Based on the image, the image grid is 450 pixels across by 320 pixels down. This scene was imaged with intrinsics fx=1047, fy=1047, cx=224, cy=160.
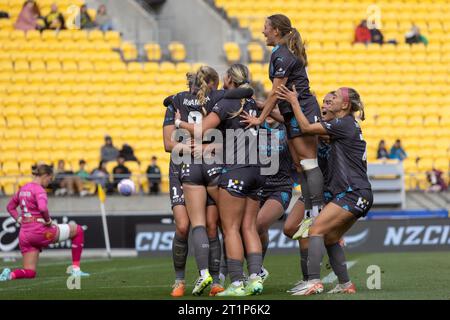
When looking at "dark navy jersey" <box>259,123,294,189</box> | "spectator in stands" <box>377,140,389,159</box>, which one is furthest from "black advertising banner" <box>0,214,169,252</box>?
"dark navy jersey" <box>259,123,294,189</box>

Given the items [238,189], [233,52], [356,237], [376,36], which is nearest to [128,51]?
[233,52]

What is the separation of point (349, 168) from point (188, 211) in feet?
5.40

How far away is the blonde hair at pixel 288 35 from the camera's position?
10383 millimetres

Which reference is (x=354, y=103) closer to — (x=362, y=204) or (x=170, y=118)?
(x=362, y=204)

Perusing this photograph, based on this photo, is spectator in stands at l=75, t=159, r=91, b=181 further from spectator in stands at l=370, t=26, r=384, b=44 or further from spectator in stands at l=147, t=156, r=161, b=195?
spectator in stands at l=370, t=26, r=384, b=44

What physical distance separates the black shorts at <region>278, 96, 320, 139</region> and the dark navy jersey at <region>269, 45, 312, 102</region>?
7 cm

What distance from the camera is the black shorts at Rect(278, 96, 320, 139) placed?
1043 cm

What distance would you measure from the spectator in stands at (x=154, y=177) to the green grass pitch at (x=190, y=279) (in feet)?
12.9

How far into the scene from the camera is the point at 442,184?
23375mm

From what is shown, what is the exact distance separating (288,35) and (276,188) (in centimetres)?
201

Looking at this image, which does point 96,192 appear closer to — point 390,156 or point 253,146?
point 390,156

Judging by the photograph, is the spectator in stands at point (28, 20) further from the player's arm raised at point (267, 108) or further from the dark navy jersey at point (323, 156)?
the player's arm raised at point (267, 108)

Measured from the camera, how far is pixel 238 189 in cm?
1012

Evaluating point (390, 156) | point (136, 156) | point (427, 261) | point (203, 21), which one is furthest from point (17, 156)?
point (427, 261)
